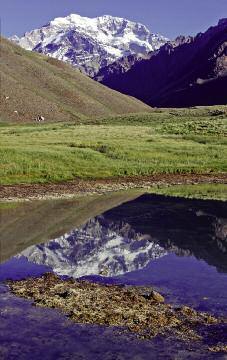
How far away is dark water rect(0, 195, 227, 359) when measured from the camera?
16.8 meters

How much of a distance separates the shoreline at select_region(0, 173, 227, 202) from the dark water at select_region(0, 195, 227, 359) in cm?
443

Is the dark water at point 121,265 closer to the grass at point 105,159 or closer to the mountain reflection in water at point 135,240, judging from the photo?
the mountain reflection in water at point 135,240

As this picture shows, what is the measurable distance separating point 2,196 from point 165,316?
30002 millimetres

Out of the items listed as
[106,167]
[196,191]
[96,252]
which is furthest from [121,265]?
[106,167]

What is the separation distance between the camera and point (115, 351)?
647 inches

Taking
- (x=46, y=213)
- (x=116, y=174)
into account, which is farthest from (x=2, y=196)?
(x=116, y=174)

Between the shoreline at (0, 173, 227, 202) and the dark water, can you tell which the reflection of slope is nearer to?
the dark water

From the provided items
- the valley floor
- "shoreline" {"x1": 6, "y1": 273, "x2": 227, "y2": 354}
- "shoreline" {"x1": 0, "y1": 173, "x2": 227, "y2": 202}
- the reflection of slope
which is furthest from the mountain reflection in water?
the valley floor

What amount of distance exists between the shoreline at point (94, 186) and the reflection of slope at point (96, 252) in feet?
43.3

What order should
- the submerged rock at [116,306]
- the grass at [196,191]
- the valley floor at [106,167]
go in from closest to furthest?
the submerged rock at [116,306] → the grass at [196,191] → the valley floor at [106,167]

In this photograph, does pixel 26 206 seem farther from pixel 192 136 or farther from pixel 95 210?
pixel 192 136

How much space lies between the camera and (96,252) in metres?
29.4

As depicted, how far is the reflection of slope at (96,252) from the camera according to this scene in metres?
26.5

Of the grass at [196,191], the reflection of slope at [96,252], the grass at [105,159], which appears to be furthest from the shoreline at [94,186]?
the reflection of slope at [96,252]
